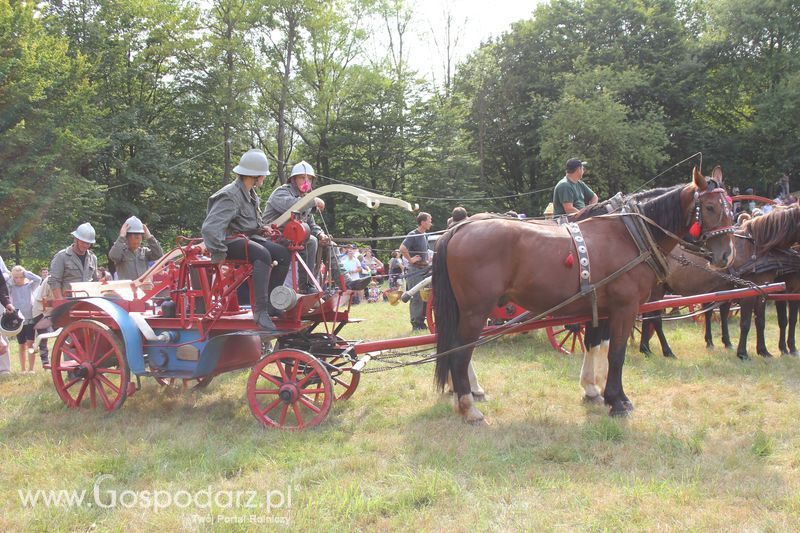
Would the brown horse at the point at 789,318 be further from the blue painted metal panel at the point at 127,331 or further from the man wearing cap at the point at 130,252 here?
the man wearing cap at the point at 130,252

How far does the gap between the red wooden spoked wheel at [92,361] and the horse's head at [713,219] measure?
533 centimetres

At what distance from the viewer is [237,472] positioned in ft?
13.4

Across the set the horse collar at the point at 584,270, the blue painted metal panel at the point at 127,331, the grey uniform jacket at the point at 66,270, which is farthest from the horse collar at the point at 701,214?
the grey uniform jacket at the point at 66,270

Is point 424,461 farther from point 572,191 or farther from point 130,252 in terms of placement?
point 130,252

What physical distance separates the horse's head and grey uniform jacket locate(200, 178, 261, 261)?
391cm

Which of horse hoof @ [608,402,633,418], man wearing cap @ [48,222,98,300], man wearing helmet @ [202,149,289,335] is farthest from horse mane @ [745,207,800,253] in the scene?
man wearing cap @ [48,222,98,300]

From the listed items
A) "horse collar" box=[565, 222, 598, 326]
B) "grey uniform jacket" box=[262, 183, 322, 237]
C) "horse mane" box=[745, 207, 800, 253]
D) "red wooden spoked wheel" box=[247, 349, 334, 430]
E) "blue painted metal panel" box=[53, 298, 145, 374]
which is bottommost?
"red wooden spoked wheel" box=[247, 349, 334, 430]

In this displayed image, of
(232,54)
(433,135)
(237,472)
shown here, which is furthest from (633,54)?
(237,472)

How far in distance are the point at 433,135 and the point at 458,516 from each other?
27.5 m

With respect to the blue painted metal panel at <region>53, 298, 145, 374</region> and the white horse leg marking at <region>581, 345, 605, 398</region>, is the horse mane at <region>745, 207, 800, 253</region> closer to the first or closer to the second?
the white horse leg marking at <region>581, 345, 605, 398</region>

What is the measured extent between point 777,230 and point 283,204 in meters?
6.43

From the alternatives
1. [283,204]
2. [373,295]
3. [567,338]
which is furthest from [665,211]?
[373,295]

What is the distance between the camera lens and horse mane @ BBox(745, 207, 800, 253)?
758 centimetres

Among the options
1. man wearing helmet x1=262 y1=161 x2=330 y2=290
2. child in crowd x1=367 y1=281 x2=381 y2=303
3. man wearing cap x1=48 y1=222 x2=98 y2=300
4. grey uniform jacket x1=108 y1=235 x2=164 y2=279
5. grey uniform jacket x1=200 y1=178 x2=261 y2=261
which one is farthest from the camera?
child in crowd x1=367 y1=281 x2=381 y2=303
